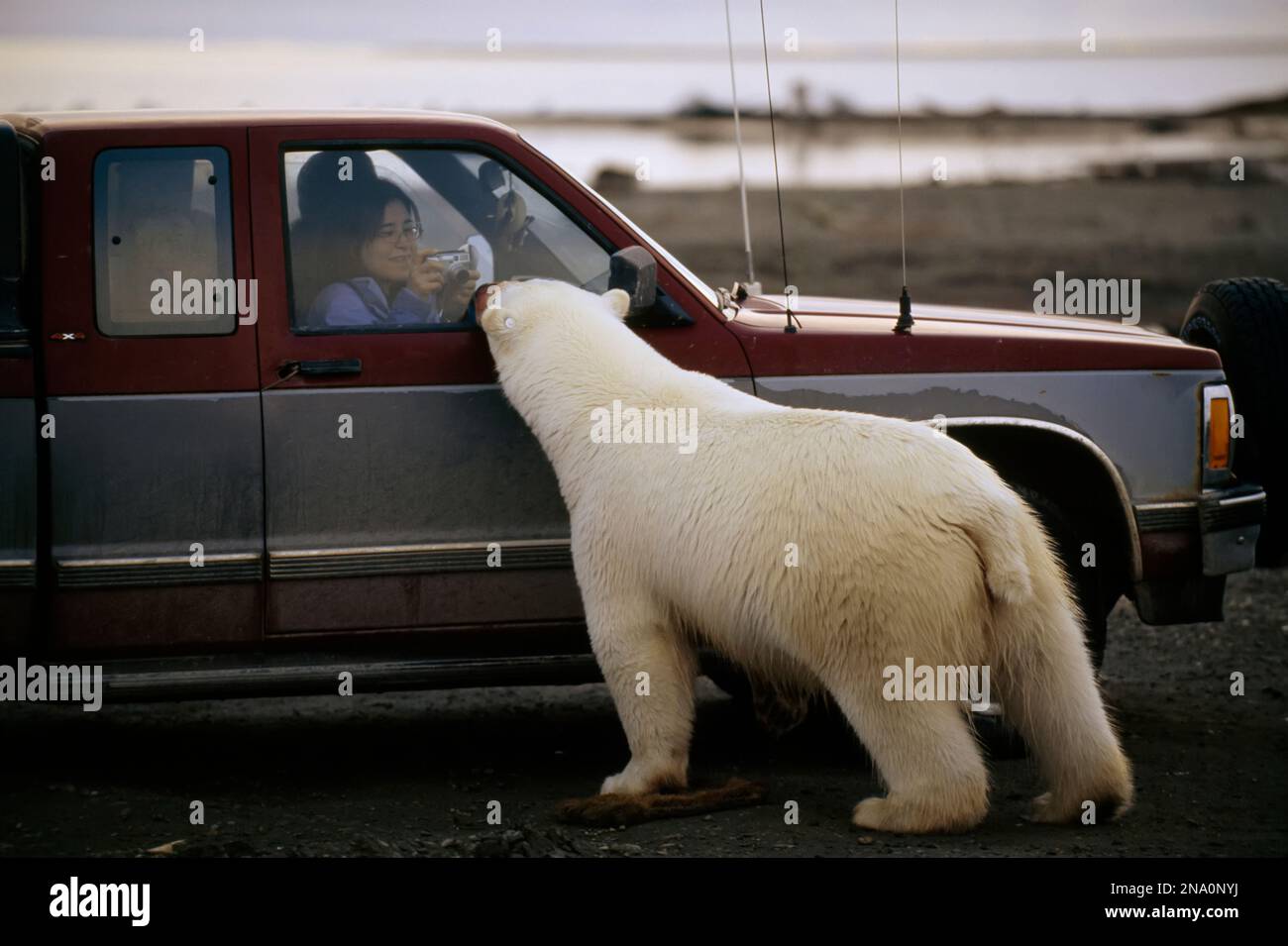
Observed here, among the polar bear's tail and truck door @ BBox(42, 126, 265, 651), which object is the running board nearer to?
truck door @ BBox(42, 126, 265, 651)

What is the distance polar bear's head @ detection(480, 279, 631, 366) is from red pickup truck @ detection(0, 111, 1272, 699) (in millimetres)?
136

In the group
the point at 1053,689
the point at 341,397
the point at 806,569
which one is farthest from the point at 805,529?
the point at 341,397

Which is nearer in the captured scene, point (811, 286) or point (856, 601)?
point (856, 601)

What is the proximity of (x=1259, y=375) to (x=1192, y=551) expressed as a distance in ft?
3.35

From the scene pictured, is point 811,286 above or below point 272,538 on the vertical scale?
above

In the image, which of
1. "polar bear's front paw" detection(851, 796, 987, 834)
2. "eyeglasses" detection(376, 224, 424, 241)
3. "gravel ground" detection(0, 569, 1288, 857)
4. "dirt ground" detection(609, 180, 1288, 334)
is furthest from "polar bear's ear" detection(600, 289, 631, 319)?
"dirt ground" detection(609, 180, 1288, 334)

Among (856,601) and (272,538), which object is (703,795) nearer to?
(856,601)

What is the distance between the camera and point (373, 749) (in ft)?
18.1

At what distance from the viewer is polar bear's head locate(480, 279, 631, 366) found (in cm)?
448

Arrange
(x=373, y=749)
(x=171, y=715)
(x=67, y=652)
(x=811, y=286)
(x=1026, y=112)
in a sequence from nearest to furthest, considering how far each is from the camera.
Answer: (x=67, y=652)
(x=373, y=749)
(x=171, y=715)
(x=811, y=286)
(x=1026, y=112)

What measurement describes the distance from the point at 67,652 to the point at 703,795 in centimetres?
213

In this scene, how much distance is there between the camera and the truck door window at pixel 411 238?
4.72 meters
